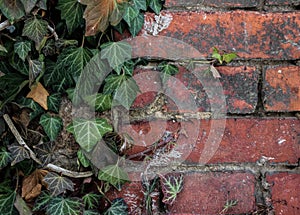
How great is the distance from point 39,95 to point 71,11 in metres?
0.15

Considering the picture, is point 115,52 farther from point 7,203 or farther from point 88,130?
point 7,203

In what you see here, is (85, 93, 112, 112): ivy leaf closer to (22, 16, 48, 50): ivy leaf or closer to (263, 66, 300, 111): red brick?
(22, 16, 48, 50): ivy leaf

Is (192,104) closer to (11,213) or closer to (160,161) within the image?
(160,161)

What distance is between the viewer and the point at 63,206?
89 cm

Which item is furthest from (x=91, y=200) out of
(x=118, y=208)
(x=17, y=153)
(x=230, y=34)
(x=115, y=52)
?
(x=230, y=34)

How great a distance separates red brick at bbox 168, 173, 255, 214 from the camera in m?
0.91

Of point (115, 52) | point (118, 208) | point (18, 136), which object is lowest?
point (118, 208)

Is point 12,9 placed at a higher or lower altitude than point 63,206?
higher

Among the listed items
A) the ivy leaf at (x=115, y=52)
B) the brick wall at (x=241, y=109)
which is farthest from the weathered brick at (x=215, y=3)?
the ivy leaf at (x=115, y=52)

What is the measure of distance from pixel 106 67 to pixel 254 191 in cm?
34

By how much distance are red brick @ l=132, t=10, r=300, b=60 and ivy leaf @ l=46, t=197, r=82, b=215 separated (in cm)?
28

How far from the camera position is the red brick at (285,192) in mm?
918

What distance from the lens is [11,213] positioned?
910mm

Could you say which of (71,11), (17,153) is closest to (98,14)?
(71,11)
